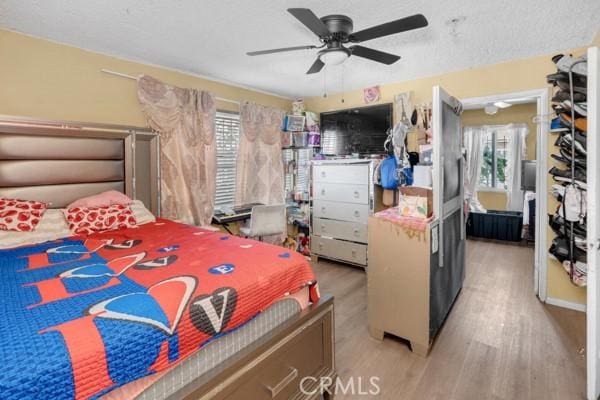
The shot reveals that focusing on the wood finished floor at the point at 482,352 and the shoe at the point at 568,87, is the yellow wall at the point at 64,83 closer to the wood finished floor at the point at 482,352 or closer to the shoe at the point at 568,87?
the wood finished floor at the point at 482,352

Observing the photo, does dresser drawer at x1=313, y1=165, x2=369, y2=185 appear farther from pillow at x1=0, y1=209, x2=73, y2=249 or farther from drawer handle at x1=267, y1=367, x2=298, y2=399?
pillow at x1=0, y1=209, x2=73, y2=249

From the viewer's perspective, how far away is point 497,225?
206 inches

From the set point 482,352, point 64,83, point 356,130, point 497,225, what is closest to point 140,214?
point 64,83

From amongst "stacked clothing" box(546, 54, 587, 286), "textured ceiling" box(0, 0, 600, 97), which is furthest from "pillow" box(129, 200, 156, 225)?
"stacked clothing" box(546, 54, 587, 286)

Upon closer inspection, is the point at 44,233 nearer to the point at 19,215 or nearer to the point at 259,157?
the point at 19,215

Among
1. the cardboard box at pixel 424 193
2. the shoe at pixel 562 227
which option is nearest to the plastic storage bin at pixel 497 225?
the shoe at pixel 562 227

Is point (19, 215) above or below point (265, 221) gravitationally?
above

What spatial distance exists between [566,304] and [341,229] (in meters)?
2.29

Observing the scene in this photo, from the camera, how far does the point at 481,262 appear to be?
416cm

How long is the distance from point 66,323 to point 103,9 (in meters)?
2.04

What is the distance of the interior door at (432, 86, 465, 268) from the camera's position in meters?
2.11

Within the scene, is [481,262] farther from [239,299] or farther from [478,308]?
[239,299]

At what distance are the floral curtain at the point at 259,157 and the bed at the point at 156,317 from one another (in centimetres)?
180

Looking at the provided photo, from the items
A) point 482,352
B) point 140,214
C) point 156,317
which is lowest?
point 482,352
